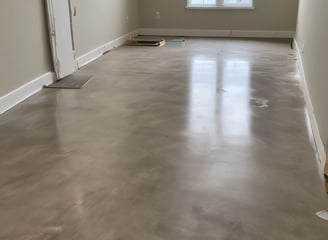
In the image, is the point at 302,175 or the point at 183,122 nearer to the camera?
the point at 302,175

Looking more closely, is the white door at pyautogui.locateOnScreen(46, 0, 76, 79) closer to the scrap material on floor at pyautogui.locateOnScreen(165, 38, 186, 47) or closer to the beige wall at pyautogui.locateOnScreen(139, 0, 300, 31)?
the scrap material on floor at pyautogui.locateOnScreen(165, 38, 186, 47)

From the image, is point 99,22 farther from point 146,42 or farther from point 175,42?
point 175,42

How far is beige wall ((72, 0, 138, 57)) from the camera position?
5125 mm

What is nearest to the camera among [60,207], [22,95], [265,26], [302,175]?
[60,207]

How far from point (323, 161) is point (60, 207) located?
148 cm

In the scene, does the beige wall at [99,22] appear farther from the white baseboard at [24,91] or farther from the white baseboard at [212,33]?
the white baseboard at [24,91]

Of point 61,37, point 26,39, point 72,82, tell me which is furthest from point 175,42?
point 26,39

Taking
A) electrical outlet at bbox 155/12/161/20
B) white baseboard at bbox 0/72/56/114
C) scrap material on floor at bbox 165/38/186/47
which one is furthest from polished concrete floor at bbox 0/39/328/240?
electrical outlet at bbox 155/12/161/20

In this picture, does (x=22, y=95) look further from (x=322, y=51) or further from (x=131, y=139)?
(x=322, y=51)

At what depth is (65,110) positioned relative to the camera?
131 inches

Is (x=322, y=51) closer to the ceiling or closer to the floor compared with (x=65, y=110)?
closer to the ceiling

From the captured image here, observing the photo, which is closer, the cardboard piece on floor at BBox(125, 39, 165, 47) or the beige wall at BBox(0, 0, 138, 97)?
the beige wall at BBox(0, 0, 138, 97)

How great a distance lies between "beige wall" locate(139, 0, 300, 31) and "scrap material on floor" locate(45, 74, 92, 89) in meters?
3.75

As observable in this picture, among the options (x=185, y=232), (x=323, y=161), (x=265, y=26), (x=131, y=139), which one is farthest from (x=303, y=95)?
(x=265, y=26)
